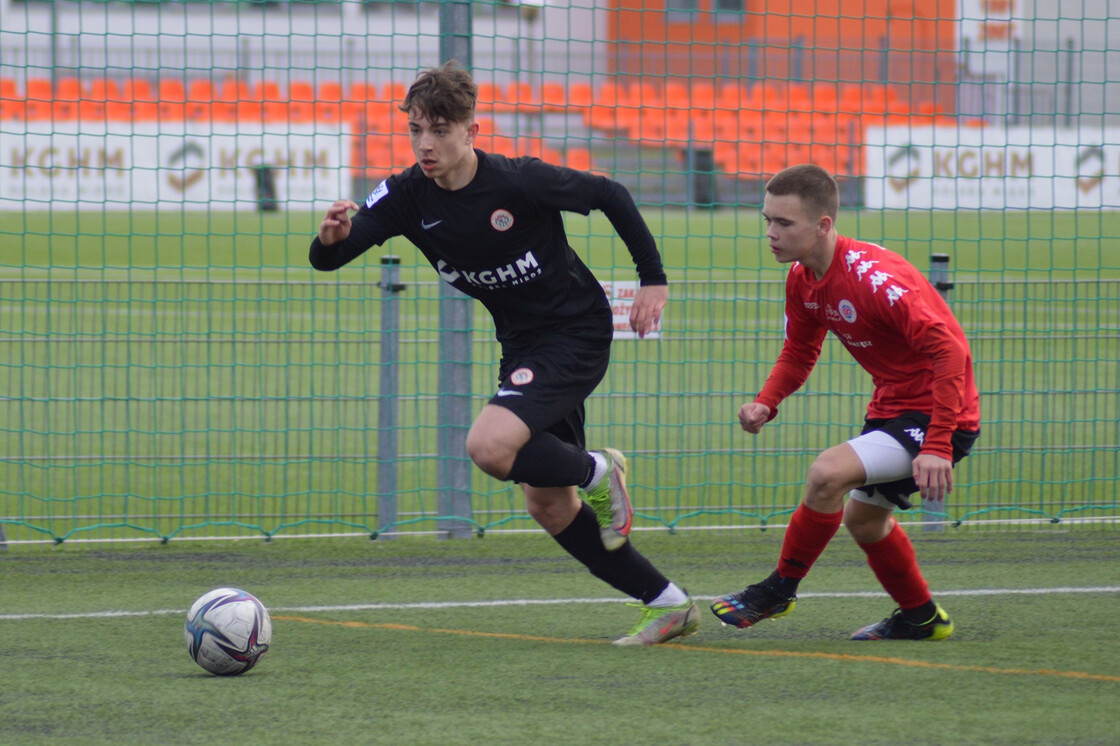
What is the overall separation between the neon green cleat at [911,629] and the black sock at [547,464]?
1.13 metres

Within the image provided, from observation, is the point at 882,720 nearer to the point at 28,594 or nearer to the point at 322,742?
the point at 322,742

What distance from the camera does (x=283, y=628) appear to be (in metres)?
4.89

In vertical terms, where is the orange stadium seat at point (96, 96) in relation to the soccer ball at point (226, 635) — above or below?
above

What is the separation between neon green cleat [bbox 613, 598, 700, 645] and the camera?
4.56m

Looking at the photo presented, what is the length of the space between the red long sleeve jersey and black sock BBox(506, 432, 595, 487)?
0.67 metres

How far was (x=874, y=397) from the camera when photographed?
15.0 ft

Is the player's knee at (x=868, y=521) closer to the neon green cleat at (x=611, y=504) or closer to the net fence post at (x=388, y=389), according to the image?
the neon green cleat at (x=611, y=504)

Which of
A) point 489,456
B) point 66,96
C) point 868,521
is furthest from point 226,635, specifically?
point 66,96

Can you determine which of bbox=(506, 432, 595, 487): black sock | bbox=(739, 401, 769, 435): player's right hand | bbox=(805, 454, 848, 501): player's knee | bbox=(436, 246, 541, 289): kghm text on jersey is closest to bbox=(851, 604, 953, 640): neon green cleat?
bbox=(805, 454, 848, 501): player's knee

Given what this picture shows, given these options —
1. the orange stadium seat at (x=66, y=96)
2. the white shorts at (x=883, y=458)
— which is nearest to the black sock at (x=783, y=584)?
the white shorts at (x=883, y=458)

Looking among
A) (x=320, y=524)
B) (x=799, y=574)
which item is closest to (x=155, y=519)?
A: (x=320, y=524)

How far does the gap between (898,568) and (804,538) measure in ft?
1.07

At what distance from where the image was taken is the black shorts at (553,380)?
438 cm

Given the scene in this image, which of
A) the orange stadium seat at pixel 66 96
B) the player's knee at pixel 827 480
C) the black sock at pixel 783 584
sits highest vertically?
the orange stadium seat at pixel 66 96
